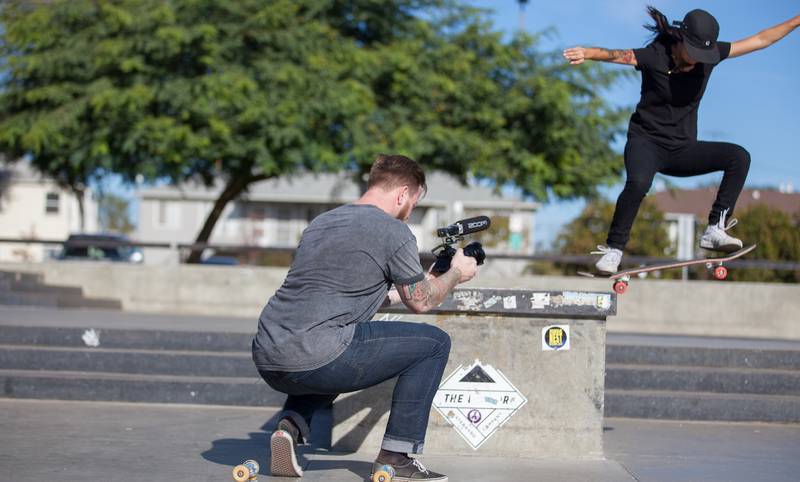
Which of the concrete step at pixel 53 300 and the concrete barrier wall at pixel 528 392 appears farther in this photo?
the concrete step at pixel 53 300

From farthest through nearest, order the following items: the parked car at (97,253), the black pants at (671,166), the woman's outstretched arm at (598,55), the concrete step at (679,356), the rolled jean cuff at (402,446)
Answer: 1. the parked car at (97,253)
2. the concrete step at (679,356)
3. the black pants at (671,166)
4. the woman's outstretched arm at (598,55)
5. the rolled jean cuff at (402,446)

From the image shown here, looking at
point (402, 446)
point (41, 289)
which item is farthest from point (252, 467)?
point (41, 289)

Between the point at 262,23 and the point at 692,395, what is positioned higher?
Result: the point at 262,23

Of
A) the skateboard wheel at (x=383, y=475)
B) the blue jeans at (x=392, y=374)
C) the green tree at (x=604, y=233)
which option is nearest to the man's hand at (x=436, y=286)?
the blue jeans at (x=392, y=374)

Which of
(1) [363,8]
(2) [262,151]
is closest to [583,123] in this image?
(1) [363,8]

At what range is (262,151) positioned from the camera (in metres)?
16.1

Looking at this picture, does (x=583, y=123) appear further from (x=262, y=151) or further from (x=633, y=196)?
(x=633, y=196)

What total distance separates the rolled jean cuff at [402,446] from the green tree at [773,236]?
1440cm

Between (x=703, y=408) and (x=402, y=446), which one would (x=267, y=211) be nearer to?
(x=703, y=408)

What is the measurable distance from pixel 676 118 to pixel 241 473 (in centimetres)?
369

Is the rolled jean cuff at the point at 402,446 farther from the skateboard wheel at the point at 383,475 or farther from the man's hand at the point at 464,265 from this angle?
the man's hand at the point at 464,265

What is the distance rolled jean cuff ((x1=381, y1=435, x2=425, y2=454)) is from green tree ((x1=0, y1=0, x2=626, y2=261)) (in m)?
11.8

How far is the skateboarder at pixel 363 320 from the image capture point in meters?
4.35

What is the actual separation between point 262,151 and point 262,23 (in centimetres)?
265
